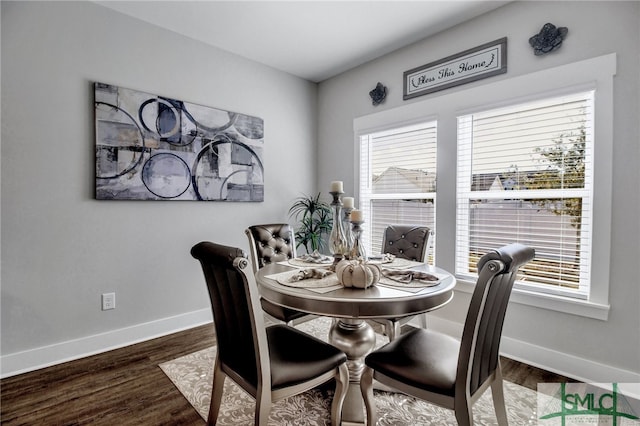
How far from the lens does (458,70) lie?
9.19 feet

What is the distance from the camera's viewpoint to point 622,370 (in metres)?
2.03

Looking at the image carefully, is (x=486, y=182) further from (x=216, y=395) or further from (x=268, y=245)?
(x=216, y=395)

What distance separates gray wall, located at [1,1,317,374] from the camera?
2203 millimetres

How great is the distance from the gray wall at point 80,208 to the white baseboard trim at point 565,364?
2705 mm

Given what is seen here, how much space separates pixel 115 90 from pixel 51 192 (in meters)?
0.91

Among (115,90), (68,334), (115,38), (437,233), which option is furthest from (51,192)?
(437,233)

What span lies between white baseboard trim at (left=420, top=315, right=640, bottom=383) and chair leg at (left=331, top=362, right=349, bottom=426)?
1706 mm

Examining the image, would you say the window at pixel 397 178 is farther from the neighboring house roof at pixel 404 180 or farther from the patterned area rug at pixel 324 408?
the patterned area rug at pixel 324 408

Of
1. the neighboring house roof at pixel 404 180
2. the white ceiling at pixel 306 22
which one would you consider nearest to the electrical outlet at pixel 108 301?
the white ceiling at pixel 306 22

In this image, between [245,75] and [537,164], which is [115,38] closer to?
[245,75]

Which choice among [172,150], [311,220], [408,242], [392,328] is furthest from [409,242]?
[172,150]

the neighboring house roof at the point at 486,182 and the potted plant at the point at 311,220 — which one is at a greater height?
the neighboring house roof at the point at 486,182

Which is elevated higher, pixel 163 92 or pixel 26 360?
pixel 163 92

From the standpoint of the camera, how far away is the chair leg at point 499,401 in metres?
1.45
